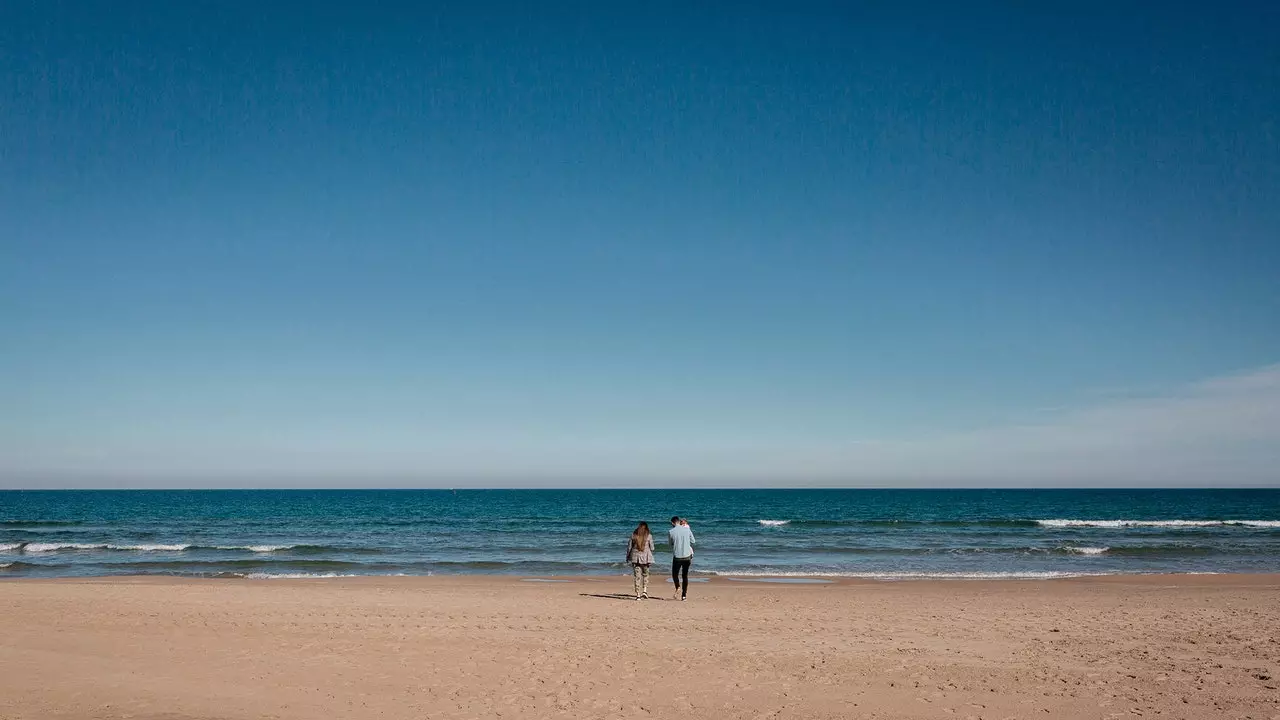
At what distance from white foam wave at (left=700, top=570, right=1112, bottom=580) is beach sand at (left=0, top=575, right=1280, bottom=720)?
5939 mm

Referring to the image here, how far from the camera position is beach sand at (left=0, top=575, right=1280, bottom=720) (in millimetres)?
8430

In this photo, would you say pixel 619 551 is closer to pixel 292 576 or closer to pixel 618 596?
pixel 292 576

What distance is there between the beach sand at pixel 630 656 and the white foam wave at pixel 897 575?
594 cm

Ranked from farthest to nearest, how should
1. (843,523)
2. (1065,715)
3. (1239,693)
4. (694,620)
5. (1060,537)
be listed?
(843,523)
(1060,537)
(694,620)
(1239,693)
(1065,715)

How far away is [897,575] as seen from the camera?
24328 millimetres

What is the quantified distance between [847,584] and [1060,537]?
72.8 feet

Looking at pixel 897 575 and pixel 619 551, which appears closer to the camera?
pixel 897 575

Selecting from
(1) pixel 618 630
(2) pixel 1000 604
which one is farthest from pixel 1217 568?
(1) pixel 618 630

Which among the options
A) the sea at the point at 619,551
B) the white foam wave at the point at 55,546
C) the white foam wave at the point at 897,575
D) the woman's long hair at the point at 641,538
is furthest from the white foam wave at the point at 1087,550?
the white foam wave at the point at 55,546

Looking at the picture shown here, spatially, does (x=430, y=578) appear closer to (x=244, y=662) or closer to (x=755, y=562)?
(x=755, y=562)

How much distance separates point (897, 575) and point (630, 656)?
51.9ft

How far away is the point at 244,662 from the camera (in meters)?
10.4

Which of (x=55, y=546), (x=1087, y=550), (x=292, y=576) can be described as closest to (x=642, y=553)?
(x=292, y=576)

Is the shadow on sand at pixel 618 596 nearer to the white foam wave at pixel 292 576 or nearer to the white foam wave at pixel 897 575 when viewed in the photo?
the white foam wave at pixel 897 575
